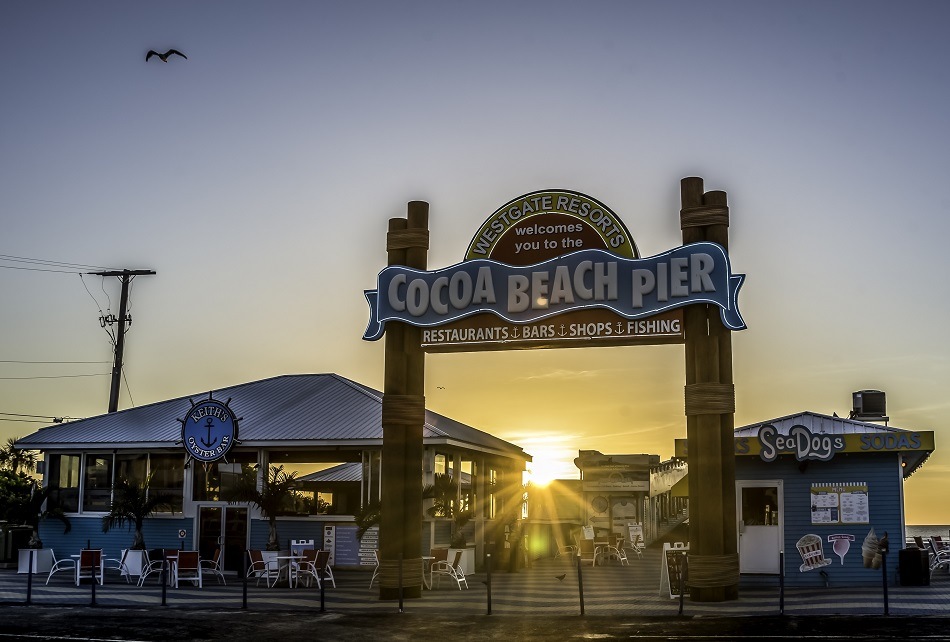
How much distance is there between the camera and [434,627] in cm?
1691

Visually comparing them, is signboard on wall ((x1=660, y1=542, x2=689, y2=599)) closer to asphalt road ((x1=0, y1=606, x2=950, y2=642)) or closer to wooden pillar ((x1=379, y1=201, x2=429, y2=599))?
asphalt road ((x1=0, y1=606, x2=950, y2=642))

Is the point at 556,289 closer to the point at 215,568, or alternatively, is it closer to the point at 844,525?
the point at 844,525

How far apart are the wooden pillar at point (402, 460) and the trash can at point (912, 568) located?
11099 millimetres

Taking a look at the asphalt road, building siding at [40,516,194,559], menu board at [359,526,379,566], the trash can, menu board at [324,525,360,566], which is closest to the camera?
the asphalt road

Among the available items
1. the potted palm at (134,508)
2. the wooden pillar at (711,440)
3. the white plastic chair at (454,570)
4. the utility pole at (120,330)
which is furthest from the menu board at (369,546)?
the utility pole at (120,330)

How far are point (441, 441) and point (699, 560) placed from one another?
29.2 feet

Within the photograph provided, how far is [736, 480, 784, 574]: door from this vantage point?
2366cm

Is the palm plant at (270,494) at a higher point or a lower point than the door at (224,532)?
higher

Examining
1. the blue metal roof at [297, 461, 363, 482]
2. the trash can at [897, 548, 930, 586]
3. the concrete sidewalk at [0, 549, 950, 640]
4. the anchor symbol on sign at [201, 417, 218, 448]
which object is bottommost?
the concrete sidewalk at [0, 549, 950, 640]

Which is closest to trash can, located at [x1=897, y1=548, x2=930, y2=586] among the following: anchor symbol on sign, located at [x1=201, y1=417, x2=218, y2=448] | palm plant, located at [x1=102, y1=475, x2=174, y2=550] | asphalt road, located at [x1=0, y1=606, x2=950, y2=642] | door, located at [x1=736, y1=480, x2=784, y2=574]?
door, located at [x1=736, y1=480, x2=784, y2=574]

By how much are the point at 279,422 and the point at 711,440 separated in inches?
557

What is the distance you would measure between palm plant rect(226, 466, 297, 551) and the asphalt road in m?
6.55

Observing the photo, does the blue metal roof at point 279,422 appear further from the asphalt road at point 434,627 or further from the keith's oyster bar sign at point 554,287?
the asphalt road at point 434,627

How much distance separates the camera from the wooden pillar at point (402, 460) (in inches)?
830
